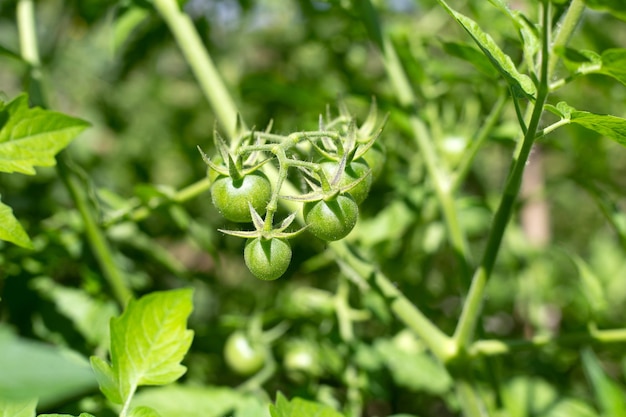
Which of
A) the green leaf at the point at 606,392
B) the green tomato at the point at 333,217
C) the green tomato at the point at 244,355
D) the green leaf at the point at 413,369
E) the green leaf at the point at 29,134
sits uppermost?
the green leaf at the point at 29,134

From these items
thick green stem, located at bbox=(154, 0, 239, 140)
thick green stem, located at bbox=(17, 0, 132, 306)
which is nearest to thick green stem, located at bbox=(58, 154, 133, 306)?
thick green stem, located at bbox=(17, 0, 132, 306)

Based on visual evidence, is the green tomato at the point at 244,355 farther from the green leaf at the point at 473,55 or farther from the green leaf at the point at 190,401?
the green leaf at the point at 473,55

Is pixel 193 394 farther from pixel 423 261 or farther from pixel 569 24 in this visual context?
pixel 569 24

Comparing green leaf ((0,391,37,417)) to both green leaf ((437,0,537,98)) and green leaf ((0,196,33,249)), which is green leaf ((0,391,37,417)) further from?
green leaf ((437,0,537,98))

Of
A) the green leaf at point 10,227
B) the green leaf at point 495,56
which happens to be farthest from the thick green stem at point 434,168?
the green leaf at point 10,227

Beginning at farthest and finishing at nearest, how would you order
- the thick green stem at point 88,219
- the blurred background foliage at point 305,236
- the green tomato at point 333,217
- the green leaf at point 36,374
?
the blurred background foliage at point 305,236 < the thick green stem at point 88,219 < the green tomato at point 333,217 < the green leaf at point 36,374

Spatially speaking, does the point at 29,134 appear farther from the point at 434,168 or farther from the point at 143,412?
the point at 434,168

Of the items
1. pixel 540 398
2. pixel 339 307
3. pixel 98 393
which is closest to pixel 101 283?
pixel 98 393
